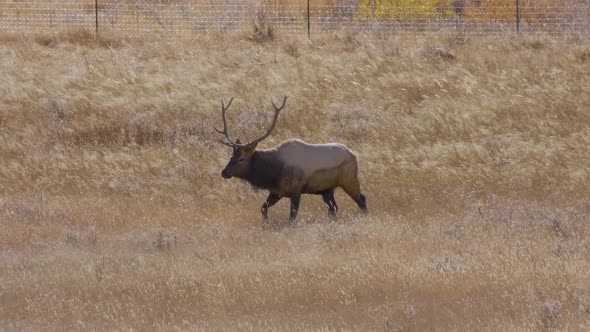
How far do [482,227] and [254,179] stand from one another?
3.53 m

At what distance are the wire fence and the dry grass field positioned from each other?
63.1 inches

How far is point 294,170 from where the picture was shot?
661 inches

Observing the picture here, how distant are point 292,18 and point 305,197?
15.5 m

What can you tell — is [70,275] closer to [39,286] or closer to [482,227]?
[39,286]

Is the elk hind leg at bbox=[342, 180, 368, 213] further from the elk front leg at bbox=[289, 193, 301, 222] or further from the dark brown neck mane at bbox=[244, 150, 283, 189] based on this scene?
the dark brown neck mane at bbox=[244, 150, 283, 189]

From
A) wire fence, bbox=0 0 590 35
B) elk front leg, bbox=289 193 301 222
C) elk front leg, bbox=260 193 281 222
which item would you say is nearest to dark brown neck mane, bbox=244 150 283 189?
elk front leg, bbox=260 193 281 222

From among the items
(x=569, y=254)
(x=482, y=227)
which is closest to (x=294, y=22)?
(x=482, y=227)

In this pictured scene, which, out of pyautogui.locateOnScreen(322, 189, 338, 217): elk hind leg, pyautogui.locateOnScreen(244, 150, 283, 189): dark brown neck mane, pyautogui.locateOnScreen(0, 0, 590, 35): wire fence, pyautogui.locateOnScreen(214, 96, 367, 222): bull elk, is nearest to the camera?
pyautogui.locateOnScreen(214, 96, 367, 222): bull elk

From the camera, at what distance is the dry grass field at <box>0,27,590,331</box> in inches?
448

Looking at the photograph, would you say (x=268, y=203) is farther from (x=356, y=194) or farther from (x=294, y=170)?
(x=356, y=194)

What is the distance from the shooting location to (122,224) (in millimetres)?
16250

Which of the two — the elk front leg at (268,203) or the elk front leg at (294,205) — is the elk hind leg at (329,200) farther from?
the elk front leg at (268,203)

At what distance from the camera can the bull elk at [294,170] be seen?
16781 millimetres

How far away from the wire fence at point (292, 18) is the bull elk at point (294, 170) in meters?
14.6
